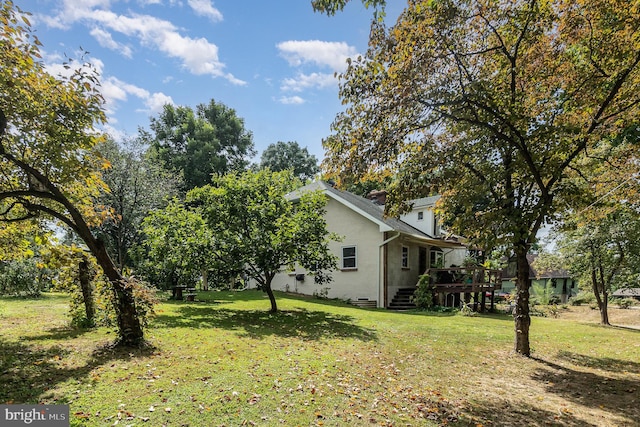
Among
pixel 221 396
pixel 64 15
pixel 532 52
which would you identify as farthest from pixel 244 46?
pixel 221 396

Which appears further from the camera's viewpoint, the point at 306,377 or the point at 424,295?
the point at 424,295

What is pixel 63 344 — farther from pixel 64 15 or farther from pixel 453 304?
pixel 453 304

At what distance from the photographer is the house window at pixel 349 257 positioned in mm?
17906

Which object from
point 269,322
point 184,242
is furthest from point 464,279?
point 184,242

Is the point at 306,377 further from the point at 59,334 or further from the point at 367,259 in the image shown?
the point at 367,259

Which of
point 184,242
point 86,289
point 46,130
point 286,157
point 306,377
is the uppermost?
point 286,157

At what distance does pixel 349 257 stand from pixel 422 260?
5.31 m

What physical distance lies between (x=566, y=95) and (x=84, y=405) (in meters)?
9.42

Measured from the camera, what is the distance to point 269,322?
10.0 metres

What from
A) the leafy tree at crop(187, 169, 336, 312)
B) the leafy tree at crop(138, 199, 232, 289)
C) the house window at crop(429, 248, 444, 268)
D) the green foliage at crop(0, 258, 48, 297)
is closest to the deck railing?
the house window at crop(429, 248, 444, 268)

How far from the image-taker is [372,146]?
6105 millimetres

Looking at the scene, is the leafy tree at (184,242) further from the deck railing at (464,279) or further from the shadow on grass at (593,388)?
the deck railing at (464,279)

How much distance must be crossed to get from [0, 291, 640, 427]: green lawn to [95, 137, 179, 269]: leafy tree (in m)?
9.07

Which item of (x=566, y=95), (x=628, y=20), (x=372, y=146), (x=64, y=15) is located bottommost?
(x=372, y=146)
